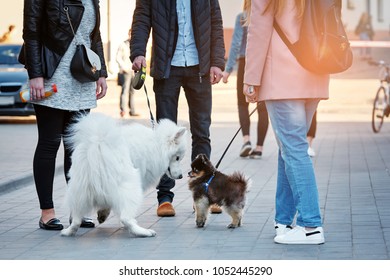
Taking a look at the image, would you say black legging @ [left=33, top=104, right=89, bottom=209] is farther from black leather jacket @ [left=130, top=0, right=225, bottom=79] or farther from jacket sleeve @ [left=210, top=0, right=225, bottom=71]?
jacket sleeve @ [left=210, top=0, right=225, bottom=71]

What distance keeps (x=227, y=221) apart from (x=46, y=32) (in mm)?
2120

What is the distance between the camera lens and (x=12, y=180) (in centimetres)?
1088

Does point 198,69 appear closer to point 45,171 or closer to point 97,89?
point 97,89

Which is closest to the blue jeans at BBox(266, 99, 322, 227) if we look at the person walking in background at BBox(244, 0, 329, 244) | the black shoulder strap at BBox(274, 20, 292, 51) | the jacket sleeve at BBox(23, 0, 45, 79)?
the person walking in background at BBox(244, 0, 329, 244)

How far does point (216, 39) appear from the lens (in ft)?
28.5

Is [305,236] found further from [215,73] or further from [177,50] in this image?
[177,50]

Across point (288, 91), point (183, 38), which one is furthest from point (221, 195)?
point (183, 38)

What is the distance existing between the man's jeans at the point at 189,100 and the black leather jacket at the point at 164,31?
0.31 ft

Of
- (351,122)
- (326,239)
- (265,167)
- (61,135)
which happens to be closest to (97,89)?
(61,135)

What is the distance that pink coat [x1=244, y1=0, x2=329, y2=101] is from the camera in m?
6.84

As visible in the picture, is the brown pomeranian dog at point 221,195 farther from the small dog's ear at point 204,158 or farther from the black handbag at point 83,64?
the black handbag at point 83,64

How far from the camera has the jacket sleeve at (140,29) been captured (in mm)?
8562
